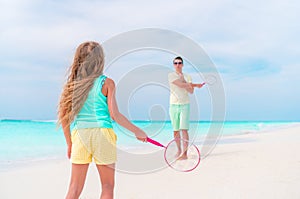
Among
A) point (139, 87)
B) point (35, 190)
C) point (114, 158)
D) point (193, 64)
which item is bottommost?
point (35, 190)

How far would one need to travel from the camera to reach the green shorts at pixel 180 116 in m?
6.54

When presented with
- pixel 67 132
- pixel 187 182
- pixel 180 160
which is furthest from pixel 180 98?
pixel 67 132

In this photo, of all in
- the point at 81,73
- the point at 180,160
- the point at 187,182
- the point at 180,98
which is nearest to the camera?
the point at 81,73

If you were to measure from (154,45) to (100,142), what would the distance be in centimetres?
242

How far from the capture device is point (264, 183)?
4.62 meters

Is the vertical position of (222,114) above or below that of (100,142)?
above

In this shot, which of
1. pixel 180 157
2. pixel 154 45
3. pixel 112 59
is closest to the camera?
pixel 112 59

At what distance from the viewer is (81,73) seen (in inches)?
121

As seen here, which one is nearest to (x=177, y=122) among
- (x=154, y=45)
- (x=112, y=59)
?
(x=154, y=45)

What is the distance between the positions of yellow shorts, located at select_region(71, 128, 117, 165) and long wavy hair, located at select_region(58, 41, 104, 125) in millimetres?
170

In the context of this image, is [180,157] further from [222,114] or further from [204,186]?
[204,186]

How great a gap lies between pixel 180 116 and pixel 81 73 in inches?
146

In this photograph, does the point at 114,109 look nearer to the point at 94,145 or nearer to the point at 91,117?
the point at 91,117

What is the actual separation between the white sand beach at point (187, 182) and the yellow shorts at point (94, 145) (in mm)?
1286
